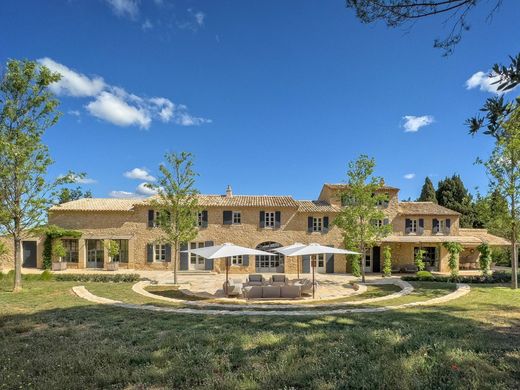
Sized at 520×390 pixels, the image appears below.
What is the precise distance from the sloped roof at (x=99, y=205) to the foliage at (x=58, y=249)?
2.62 m

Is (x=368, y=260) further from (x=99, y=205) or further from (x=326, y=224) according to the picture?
(x=99, y=205)

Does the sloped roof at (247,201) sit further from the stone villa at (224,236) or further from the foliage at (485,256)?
the foliage at (485,256)

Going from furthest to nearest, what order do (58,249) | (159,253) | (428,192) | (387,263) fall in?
(428,192), (159,253), (58,249), (387,263)

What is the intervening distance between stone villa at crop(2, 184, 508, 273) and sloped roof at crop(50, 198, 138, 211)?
0.25ft

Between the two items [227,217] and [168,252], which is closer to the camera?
[168,252]

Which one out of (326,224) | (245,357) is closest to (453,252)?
(326,224)

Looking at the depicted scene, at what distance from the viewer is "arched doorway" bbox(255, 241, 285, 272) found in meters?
26.5

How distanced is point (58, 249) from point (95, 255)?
8.87 ft

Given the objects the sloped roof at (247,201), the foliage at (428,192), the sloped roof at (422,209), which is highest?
the foliage at (428,192)

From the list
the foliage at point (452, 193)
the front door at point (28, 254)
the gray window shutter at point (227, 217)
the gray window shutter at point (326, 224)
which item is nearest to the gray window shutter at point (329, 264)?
the gray window shutter at point (326, 224)

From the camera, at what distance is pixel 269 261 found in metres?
26.5

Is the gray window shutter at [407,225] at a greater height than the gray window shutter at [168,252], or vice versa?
the gray window shutter at [407,225]

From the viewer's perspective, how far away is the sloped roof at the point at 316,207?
2669 cm

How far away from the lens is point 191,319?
9375 millimetres
